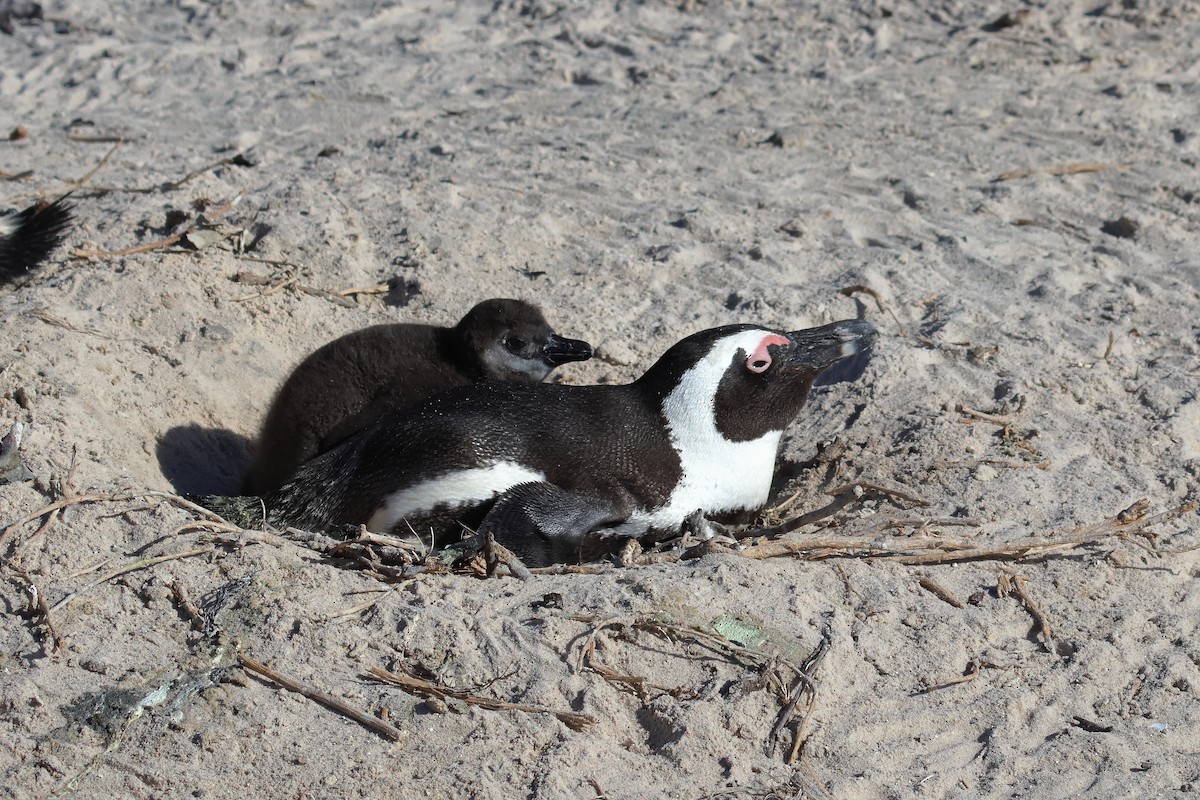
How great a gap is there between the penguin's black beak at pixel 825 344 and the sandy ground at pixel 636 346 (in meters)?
0.48

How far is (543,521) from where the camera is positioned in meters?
3.84

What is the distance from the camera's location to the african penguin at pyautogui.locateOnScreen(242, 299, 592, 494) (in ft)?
15.8

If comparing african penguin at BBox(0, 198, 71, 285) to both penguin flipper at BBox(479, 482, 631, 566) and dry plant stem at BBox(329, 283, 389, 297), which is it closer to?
dry plant stem at BBox(329, 283, 389, 297)

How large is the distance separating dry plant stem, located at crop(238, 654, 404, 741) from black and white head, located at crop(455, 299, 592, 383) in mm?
2067

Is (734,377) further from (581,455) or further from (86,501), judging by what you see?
(86,501)

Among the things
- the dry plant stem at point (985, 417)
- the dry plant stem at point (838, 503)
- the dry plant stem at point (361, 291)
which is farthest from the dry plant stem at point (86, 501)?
the dry plant stem at point (985, 417)

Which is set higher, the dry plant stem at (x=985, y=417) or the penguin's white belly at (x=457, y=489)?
the penguin's white belly at (x=457, y=489)

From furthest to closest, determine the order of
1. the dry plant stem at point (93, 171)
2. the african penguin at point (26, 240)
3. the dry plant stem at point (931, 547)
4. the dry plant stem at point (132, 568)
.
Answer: the dry plant stem at point (93, 171)
the african penguin at point (26, 240)
the dry plant stem at point (931, 547)
the dry plant stem at point (132, 568)

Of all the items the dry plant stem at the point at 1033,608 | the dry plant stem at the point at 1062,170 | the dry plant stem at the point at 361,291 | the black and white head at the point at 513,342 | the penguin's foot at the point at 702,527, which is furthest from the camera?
the dry plant stem at the point at 1062,170

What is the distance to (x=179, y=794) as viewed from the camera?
2834 millimetres

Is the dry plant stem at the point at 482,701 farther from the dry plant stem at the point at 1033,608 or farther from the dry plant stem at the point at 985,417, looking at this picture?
the dry plant stem at the point at 985,417

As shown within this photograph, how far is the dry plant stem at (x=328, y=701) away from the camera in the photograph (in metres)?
2.96

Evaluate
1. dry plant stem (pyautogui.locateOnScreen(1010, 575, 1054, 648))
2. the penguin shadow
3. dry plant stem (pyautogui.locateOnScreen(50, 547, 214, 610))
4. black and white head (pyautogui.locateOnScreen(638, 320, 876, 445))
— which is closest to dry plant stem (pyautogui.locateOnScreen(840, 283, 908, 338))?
black and white head (pyautogui.locateOnScreen(638, 320, 876, 445))

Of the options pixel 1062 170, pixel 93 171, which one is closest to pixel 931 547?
pixel 1062 170
